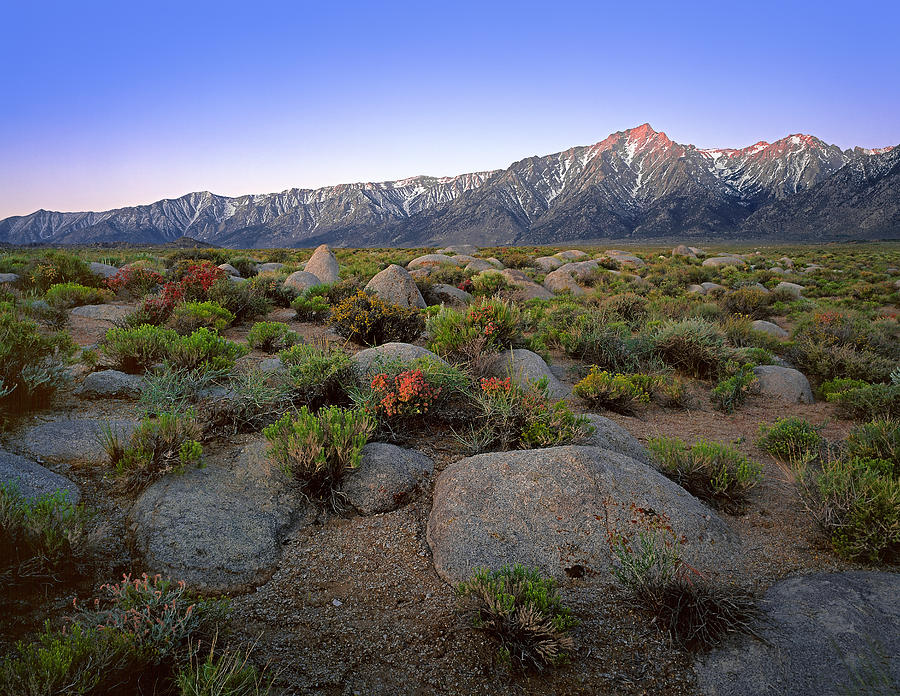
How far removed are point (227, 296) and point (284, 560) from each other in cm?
866

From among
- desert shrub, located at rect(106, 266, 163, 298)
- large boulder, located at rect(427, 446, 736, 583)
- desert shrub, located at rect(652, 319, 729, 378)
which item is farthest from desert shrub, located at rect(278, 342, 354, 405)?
desert shrub, located at rect(106, 266, 163, 298)

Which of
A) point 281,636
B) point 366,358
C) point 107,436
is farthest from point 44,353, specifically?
point 281,636

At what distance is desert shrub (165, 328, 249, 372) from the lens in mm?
5992

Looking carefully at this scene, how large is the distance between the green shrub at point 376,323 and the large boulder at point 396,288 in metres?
3.54

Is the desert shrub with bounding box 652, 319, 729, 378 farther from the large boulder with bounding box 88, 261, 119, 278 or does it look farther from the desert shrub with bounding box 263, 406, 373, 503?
the large boulder with bounding box 88, 261, 119, 278

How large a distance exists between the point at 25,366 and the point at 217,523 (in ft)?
10.9

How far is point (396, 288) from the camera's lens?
1317 cm

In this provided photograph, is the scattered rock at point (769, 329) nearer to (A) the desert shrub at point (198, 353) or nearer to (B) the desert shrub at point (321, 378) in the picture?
(B) the desert shrub at point (321, 378)

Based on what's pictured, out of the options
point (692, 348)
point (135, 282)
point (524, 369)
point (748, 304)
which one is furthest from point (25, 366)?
point (748, 304)

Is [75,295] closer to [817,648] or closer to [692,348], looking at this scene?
[692,348]

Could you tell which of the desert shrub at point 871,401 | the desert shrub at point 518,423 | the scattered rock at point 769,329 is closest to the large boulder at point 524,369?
the desert shrub at point 518,423

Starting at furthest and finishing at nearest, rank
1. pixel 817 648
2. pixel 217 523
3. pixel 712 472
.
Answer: pixel 712 472
pixel 217 523
pixel 817 648

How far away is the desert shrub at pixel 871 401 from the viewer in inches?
259

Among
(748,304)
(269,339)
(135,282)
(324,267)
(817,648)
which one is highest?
(135,282)
